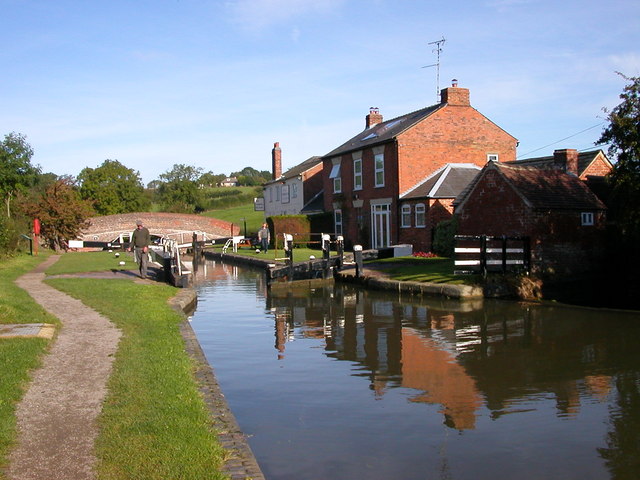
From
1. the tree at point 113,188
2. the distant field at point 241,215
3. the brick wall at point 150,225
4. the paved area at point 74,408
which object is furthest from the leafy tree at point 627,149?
the tree at point 113,188

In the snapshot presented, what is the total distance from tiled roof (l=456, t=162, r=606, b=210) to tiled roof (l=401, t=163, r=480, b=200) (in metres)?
9.01

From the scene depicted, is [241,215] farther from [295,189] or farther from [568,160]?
[568,160]

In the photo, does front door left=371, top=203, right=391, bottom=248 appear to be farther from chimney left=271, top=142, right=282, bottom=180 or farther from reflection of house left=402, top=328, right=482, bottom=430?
chimney left=271, top=142, right=282, bottom=180

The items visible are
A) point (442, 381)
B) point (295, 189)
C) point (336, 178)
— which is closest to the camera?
point (442, 381)

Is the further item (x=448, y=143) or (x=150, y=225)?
(x=150, y=225)

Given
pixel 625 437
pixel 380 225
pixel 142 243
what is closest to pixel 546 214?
pixel 142 243

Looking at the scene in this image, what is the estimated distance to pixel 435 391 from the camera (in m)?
8.61

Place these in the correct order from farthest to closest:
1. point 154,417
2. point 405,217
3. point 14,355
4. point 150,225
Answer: point 150,225
point 405,217
point 14,355
point 154,417

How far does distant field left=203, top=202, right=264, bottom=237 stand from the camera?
75.4m

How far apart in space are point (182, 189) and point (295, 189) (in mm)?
42195

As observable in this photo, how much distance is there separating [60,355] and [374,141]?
27181mm

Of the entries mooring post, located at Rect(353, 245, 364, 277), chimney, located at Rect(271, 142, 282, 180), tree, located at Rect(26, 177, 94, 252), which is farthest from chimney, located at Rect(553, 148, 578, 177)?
chimney, located at Rect(271, 142, 282, 180)

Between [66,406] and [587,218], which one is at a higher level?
[587,218]

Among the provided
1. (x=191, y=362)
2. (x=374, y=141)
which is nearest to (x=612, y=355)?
(x=191, y=362)
